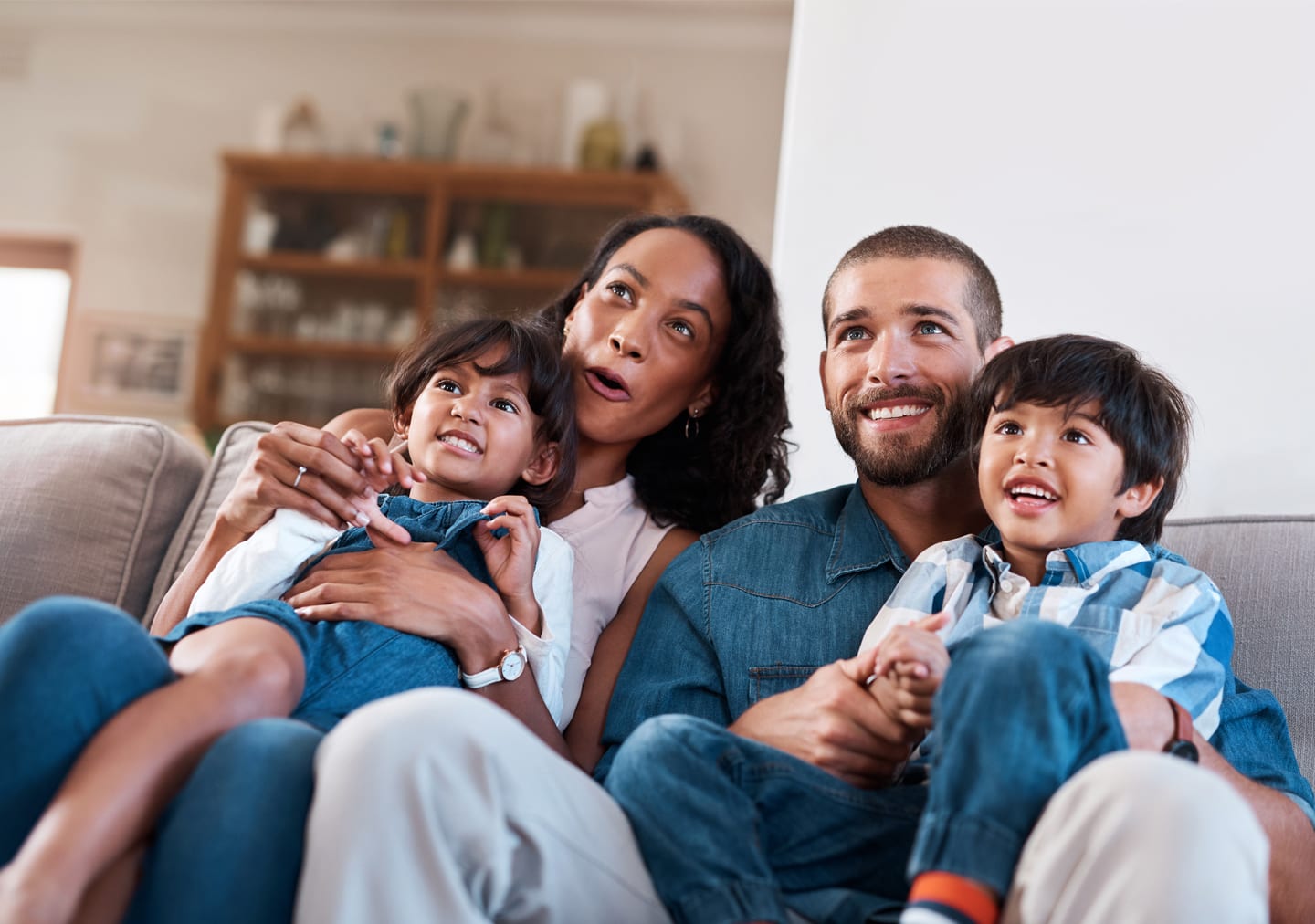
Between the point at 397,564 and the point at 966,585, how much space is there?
67 cm

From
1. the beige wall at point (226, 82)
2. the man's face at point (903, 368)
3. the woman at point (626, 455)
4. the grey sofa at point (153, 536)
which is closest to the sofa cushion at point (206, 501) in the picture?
the grey sofa at point (153, 536)

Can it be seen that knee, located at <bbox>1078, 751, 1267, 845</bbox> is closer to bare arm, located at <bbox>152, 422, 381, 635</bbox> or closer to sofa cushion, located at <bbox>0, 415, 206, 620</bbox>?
bare arm, located at <bbox>152, 422, 381, 635</bbox>

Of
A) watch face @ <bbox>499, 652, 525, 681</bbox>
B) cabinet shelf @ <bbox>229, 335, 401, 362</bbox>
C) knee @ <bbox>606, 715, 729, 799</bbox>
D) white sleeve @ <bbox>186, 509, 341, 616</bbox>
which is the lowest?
knee @ <bbox>606, 715, 729, 799</bbox>

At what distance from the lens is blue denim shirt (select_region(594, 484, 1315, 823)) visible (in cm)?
152

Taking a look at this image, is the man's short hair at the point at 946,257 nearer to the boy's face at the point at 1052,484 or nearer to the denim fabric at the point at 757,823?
the boy's face at the point at 1052,484

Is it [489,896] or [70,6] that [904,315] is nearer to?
[489,896]

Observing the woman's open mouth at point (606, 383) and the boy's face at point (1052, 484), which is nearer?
the boy's face at point (1052, 484)

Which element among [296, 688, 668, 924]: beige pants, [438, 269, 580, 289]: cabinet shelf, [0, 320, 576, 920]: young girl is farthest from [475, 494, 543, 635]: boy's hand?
[438, 269, 580, 289]: cabinet shelf

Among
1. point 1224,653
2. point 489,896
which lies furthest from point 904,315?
point 489,896

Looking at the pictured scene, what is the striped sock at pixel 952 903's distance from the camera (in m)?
0.90

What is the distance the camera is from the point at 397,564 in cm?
145

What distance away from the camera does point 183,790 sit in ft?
3.24

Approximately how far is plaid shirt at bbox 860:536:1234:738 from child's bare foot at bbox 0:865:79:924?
83cm

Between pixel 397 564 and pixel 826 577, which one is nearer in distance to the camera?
pixel 397 564
